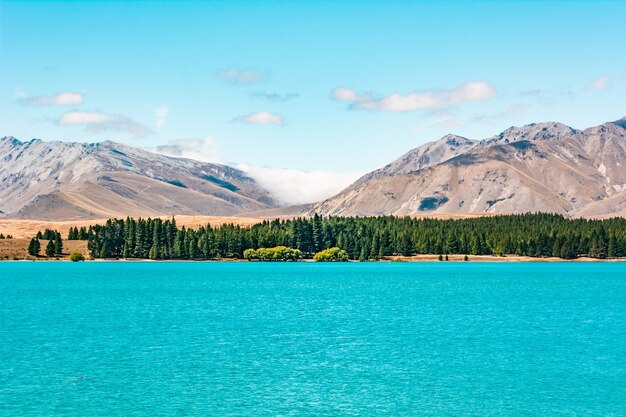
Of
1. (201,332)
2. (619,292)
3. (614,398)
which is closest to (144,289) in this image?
(201,332)

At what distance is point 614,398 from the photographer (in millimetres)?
51375

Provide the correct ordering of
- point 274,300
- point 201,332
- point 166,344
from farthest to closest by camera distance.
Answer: point 274,300 → point 201,332 → point 166,344

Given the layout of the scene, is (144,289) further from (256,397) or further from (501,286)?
(256,397)

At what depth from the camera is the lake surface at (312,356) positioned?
4962 centimetres

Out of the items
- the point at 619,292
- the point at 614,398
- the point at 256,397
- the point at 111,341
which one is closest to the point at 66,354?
the point at 111,341

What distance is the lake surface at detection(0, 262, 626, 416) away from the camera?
1954 inches

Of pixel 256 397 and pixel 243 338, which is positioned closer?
pixel 256 397

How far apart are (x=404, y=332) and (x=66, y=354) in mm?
34896

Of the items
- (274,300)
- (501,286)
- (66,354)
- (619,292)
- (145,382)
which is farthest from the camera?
(501,286)

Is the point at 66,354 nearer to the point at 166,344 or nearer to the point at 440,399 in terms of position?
the point at 166,344

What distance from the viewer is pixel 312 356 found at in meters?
65.4

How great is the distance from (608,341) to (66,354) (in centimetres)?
5197

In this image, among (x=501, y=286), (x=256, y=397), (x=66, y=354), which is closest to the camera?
(x=256, y=397)

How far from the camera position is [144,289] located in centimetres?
14725
